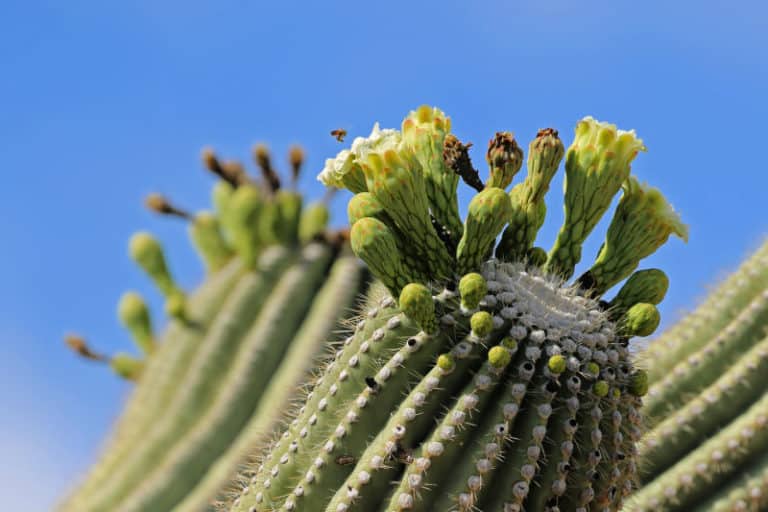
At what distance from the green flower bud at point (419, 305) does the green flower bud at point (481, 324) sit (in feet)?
0.43

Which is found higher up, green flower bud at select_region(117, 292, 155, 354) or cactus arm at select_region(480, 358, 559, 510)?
cactus arm at select_region(480, 358, 559, 510)

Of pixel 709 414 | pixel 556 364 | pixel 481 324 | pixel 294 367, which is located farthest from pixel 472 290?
pixel 294 367

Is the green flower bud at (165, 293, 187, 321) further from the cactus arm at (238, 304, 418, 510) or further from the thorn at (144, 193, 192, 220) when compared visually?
the cactus arm at (238, 304, 418, 510)

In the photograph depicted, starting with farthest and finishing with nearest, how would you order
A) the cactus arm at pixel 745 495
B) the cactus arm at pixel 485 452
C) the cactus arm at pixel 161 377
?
the cactus arm at pixel 161 377
the cactus arm at pixel 745 495
the cactus arm at pixel 485 452

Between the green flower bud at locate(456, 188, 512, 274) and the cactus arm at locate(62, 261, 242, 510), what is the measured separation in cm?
622

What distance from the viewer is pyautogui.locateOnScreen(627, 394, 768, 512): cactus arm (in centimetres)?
515

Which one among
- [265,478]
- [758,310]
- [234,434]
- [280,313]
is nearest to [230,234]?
[280,313]

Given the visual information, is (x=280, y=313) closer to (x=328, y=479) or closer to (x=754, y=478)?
(x=754, y=478)

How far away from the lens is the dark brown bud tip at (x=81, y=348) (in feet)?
33.2

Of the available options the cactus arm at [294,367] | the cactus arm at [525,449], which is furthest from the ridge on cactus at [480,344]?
the cactus arm at [294,367]

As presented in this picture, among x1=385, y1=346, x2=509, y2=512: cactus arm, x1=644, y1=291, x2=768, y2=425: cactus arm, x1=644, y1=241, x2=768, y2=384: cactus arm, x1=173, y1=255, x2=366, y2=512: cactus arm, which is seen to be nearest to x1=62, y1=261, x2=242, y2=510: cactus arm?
x1=173, y1=255, x2=366, y2=512: cactus arm

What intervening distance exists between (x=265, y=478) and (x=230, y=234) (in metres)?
6.24

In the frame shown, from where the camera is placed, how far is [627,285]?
3.68 m

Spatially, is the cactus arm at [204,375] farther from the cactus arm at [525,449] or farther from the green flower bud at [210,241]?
the cactus arm at [525,449]
